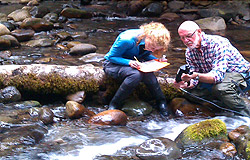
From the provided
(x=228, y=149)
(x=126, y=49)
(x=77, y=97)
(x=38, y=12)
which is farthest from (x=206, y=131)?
(x=38, y=12)

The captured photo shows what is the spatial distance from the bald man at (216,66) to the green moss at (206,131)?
0.50 meters

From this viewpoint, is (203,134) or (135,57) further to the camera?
(135,57)

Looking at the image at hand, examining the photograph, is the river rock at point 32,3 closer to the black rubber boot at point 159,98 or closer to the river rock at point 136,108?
the river rock at point 136,108

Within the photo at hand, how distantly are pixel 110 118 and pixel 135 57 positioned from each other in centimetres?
89

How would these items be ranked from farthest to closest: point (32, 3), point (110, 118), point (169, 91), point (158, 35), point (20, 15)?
point (32, 3), point (20, 15), point (169, 91), point (110, 118), point (158, 35)

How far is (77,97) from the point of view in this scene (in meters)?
4.66

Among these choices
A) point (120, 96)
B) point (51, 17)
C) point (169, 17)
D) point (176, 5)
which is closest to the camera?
point (120, 96)

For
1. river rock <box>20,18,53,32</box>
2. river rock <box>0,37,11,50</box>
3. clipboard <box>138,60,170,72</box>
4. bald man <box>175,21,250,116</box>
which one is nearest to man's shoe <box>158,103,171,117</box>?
bald man <box>175,21,250,116</box>

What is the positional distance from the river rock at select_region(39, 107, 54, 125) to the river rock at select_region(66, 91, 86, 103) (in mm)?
480

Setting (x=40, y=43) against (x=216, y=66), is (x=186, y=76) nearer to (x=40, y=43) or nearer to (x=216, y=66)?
(x=216, y=66)

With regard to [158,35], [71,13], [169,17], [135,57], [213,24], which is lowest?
[169,17]

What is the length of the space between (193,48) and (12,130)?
8.12ft

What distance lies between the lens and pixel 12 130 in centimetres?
379

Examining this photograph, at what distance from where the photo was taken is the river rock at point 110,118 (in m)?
4.12
